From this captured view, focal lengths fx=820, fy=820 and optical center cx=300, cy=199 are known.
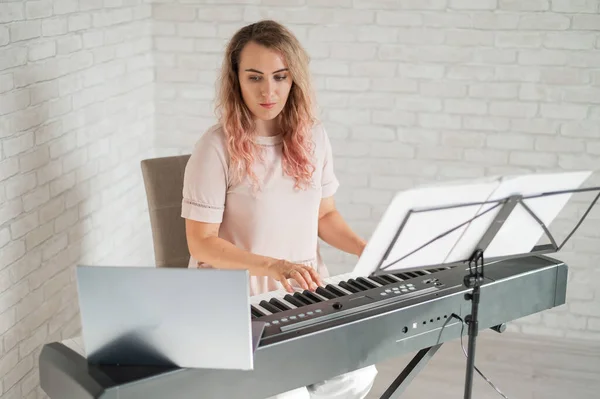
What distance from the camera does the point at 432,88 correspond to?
3582mm

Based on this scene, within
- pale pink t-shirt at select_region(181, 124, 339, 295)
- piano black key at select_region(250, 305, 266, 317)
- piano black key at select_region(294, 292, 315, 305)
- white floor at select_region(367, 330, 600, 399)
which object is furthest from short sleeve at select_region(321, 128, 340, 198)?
white floor at select_region(367, 330, 600, 399)

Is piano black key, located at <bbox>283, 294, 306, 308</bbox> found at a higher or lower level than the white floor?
higher

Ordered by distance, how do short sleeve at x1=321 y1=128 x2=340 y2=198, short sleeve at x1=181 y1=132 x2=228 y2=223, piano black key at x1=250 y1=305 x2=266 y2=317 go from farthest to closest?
short sleeve at x1=321 y1=128 x2=340 y2=198 → short sleeve at x1=181 y1=132 x2=228 y2=223 → piano black key at x1=250 y1=305 x2=266 y2=317

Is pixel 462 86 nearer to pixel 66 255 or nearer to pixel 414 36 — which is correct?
pixel 414 36

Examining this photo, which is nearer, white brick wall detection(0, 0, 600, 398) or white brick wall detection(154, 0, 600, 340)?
white brick wall detection(0, 0, 600, 398)

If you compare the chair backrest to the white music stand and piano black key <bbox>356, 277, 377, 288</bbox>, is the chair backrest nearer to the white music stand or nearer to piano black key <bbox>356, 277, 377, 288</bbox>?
piano black key <bbox>356, 277, 377, 288</bbox>

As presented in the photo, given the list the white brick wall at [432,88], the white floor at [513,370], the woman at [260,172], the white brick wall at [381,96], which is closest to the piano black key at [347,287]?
the woman at [260,172]

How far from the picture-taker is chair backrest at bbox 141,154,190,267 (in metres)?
2.80

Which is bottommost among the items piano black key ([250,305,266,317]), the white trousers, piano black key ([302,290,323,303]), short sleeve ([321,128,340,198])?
the white trousers

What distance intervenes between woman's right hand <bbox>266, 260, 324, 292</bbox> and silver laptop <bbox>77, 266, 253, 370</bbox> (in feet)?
1.28

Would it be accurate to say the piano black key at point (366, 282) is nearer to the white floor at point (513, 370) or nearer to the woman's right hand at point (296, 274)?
the woman's right hand at point (296, 274)

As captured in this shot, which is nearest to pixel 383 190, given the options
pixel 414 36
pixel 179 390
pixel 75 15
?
pixel 414 36

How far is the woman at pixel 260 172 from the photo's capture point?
94.0 inches

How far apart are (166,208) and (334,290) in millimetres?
837
